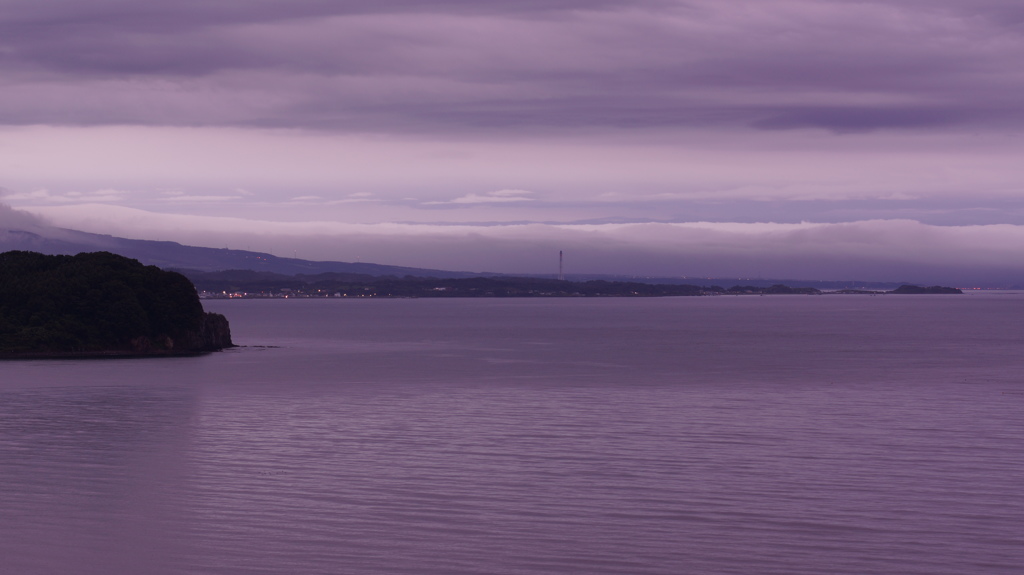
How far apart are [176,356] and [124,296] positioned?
6846 mm

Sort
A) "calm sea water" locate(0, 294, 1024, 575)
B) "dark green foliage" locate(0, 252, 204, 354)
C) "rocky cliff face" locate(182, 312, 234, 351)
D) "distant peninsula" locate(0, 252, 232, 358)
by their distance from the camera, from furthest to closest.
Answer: "rocky cliff face" locate(182, 312, 234, 351) → "dark green foliage" locate(0, 252, 204, 354) → "distant peninsula" locate(0, 252, 232, 358) → "calm sea water" locate(0, 294, 1024, 575)

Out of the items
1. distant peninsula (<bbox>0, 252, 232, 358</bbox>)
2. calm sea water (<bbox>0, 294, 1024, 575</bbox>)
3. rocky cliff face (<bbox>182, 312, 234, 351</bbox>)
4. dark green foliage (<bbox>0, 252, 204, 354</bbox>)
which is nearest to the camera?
calm sea water (<bbox>0, 294, 1024, 575</bbox>)

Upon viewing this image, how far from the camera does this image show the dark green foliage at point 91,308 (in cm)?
8562

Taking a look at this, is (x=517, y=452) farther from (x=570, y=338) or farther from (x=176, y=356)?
(x=570, y=338)

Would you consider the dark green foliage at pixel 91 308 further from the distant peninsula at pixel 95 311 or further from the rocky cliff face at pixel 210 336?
the rocky cliff face at pixel 210 336

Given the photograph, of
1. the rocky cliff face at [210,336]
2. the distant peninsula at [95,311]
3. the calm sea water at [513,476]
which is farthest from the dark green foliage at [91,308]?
the calm sea water at [513,476]

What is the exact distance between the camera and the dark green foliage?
3371 inches

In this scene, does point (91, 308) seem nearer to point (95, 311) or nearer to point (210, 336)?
point (95, 311)

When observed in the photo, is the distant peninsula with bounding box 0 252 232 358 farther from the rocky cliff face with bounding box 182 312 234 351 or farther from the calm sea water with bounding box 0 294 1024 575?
the calm sea water with bounding box 0 294 1024 575

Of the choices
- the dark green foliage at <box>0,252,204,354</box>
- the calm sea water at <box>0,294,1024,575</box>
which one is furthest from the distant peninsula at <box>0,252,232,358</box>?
the calm sea water at <box>0,294,1024,575</box>

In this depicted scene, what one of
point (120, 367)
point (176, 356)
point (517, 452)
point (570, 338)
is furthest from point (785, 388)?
point (570, 338)

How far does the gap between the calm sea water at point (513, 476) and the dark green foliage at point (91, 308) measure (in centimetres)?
2635

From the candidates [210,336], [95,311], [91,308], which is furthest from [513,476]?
[210,336]

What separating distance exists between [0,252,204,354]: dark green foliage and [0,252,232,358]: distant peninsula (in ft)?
0.27
